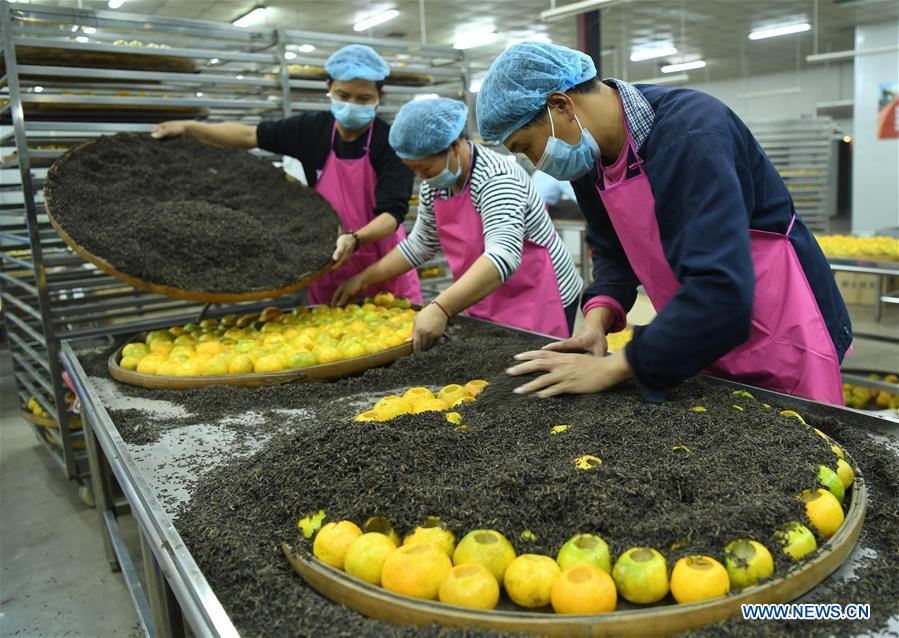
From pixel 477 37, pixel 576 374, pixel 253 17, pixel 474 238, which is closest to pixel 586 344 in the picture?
pixel 576 374

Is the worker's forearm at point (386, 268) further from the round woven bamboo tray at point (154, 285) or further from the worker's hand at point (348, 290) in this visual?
the round woven bamboo tray at point (154, 285)

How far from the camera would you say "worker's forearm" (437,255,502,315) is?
2373mm

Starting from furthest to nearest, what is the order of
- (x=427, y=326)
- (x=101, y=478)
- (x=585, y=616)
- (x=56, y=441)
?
(x=56, y=441), (x=101, y=478), (x=427, y=326), (x=585, y=616)

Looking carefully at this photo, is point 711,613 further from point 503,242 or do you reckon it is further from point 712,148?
point 503,242

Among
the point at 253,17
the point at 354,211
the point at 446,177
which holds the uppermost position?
the point at 253,17

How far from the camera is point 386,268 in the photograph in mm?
3146

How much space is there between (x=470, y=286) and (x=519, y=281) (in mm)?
537

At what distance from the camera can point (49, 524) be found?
3625mm

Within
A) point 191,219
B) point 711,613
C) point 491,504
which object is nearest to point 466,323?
point 191,219

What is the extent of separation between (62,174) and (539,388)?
2.20 metres

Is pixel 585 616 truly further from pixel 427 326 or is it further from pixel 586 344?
pixel 427 326

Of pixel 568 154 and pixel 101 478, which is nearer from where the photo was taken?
pixel 568 154

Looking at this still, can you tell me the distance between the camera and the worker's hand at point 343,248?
285 cm

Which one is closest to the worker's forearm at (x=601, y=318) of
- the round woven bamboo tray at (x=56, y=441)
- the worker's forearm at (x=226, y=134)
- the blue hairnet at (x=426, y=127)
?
the blue hairnet at (x=426, y=127)
